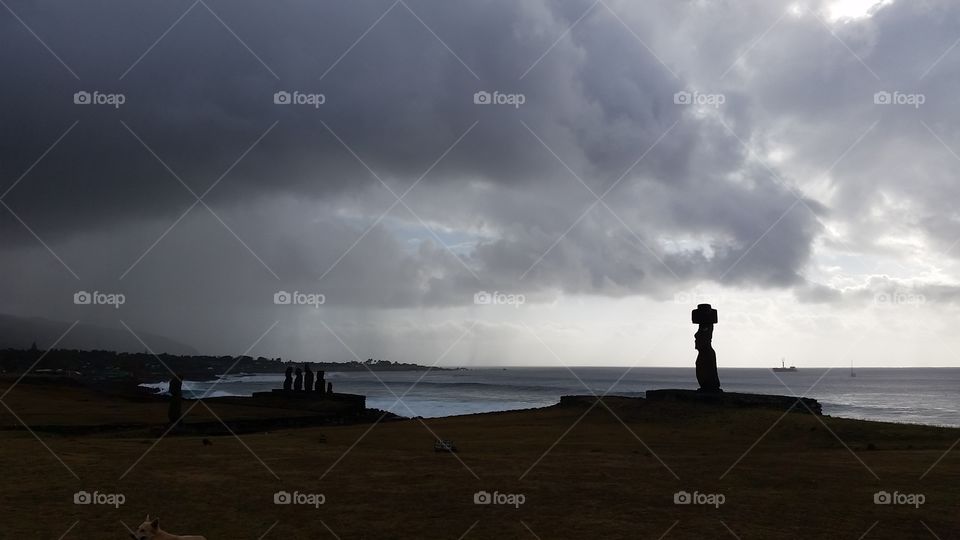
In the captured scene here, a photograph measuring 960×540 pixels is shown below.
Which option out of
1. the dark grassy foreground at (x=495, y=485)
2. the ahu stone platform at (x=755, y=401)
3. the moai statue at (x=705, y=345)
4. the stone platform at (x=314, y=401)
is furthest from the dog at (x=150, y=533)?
the stone platform at (x=314, y=401)

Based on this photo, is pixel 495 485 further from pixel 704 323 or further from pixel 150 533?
pixel 704 323

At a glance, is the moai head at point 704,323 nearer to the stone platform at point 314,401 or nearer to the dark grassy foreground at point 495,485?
the dark grassy foreground at point 495,485

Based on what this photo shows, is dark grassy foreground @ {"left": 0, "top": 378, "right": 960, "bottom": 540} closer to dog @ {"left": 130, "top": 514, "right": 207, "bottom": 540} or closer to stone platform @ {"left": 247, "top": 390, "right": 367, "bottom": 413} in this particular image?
dog @ {"left": 130, "top": 514, "right": 207, "bottom": 540}

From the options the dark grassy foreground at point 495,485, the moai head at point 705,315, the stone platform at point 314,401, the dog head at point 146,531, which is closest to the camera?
the dog head at point 146,531

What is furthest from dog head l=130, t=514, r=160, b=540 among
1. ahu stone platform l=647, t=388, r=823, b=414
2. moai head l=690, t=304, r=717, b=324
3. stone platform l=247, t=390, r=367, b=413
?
stone platform l=247, t=390, r=367, b=413

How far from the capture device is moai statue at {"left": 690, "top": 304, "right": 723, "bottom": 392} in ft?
113

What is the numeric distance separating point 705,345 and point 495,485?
79.0 feet

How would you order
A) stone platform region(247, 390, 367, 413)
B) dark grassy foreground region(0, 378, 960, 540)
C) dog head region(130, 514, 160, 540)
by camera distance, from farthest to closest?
stone platform region(247, 390, 367, 413)
dark grassy foreground region(0, 378, 960, 540)
dog head region(130, 514, 160, 540)

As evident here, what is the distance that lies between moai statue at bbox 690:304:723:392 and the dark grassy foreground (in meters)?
9.50

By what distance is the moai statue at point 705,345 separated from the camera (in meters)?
34.4

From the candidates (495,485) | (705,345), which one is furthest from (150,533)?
(705,345)

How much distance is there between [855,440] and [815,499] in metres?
13.3

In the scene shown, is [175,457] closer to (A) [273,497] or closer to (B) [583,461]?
(A) [273,497]

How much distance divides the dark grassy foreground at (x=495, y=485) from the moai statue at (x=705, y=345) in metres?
9.50
